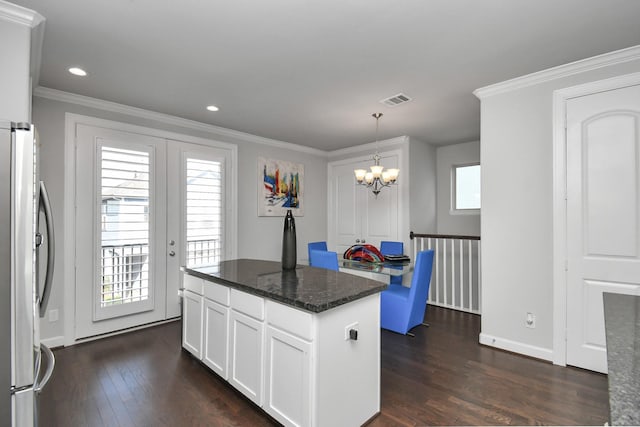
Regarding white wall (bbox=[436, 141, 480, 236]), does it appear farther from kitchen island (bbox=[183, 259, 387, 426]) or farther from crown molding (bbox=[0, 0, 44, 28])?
crown molding (bbox=[0, 0, 44, 28])

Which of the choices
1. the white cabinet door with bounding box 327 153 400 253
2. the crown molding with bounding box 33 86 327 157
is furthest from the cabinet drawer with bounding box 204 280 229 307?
the white cabinet door with bounding box 327 153 400 253

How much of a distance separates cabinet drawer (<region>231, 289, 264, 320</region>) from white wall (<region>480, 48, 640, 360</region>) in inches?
93.3

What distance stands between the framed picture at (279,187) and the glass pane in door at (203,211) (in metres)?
0.73

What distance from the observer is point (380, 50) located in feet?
7.79

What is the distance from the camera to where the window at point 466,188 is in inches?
207

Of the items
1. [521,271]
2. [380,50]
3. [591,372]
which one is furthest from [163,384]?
[591,372]

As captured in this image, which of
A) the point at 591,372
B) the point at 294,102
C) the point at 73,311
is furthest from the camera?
the point at 294,102

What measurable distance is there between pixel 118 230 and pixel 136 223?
191 mm

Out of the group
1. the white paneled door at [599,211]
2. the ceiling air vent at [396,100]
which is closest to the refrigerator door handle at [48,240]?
the ceiling air vent at [396,100]

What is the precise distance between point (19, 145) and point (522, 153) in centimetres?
355

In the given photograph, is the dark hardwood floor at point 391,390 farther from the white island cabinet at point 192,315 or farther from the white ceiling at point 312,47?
the white ceiling at point 312,47

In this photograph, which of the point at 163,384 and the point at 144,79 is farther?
the point at 144,79

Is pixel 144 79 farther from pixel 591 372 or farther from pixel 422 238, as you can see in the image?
pixel 591 372

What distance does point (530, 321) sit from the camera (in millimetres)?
2889
